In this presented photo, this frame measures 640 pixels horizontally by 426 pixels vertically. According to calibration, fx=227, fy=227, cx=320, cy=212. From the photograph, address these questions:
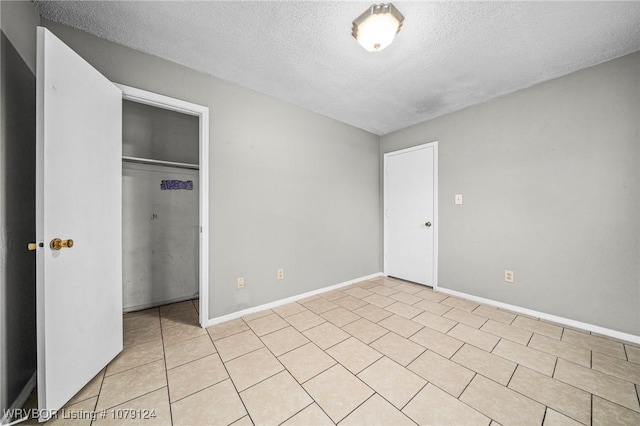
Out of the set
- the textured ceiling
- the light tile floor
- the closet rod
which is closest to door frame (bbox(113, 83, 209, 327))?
the light tile floor

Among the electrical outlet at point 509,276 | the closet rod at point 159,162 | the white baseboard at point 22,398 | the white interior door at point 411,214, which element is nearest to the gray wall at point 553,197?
the electrical outlet at point 509,276

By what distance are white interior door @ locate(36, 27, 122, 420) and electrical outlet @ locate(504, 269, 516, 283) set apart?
3740mm

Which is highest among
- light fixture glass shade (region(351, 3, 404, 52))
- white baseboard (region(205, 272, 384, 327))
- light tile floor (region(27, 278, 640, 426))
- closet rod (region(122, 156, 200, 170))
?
light fixture glass shade (region(351, 3, 404, 52))

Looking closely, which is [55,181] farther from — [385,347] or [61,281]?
[385,347]

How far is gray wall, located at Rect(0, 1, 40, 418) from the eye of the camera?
1.20m

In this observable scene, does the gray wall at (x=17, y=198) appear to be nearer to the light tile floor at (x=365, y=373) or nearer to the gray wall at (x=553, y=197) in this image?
the light tile floor at (x=365, y=373)

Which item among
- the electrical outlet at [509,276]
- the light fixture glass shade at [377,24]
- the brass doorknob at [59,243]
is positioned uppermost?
the light fixture glass shade at [377,24]

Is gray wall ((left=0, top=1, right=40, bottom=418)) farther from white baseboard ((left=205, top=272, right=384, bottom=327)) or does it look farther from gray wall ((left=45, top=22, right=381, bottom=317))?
white baseboard ((left=205, top=272, right=384, bottom=327))

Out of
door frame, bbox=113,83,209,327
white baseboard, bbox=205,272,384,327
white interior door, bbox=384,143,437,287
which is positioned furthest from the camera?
white interior door, bbox=384,143,437,287

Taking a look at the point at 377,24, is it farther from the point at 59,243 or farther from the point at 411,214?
the point at 411,214

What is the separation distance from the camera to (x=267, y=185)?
2.62 meters

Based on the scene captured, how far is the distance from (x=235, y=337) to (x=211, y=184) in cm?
143

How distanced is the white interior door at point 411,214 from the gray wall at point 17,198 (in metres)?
3.80

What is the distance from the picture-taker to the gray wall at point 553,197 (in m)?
1.96
